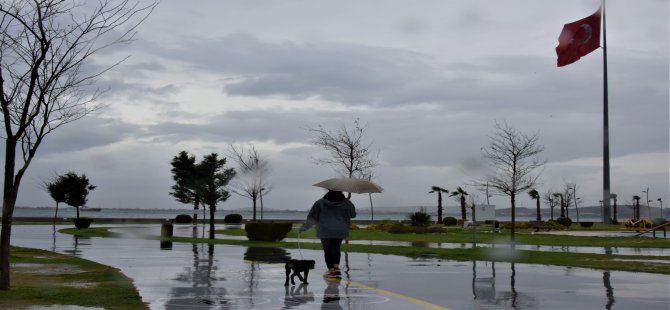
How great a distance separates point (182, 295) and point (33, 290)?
2.52m

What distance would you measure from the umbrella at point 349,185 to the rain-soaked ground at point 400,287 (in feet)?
5.65

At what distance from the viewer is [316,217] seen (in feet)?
46.5

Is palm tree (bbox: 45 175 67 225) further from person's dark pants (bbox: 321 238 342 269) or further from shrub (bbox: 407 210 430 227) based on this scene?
person's dark pants (bbox: 321 238 342 269)

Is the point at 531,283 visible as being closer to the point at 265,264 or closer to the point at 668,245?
the point at 265,264

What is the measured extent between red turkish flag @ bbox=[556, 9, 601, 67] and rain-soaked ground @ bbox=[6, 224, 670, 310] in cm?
2219

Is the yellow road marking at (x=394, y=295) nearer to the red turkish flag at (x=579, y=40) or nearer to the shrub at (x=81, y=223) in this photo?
the red turkish flag at (x=579, y=40)

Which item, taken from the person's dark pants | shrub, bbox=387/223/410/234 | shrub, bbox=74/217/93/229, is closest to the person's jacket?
the person's dark pants

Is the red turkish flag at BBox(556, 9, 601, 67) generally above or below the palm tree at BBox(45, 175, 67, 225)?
above

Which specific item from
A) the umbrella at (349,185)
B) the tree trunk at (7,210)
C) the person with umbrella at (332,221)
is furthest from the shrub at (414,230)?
the tree trunk at (7,210)

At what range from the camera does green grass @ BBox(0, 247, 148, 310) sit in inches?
426

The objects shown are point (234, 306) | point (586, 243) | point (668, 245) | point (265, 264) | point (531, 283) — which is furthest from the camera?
point (586, 243)

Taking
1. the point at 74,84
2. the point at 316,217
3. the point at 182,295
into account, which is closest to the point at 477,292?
the point at 316,217

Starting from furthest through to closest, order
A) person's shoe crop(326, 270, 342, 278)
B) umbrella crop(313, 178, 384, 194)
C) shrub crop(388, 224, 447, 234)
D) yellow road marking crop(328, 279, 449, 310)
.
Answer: shrub crop(388, 224, 447, 234) → umbrella crop(313, 178, 384, 194) → person's shoe crop(326, 270, 342, 278) → yellow road marking crop(328, 279, 449, 310)

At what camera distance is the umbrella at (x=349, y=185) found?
1459cm
